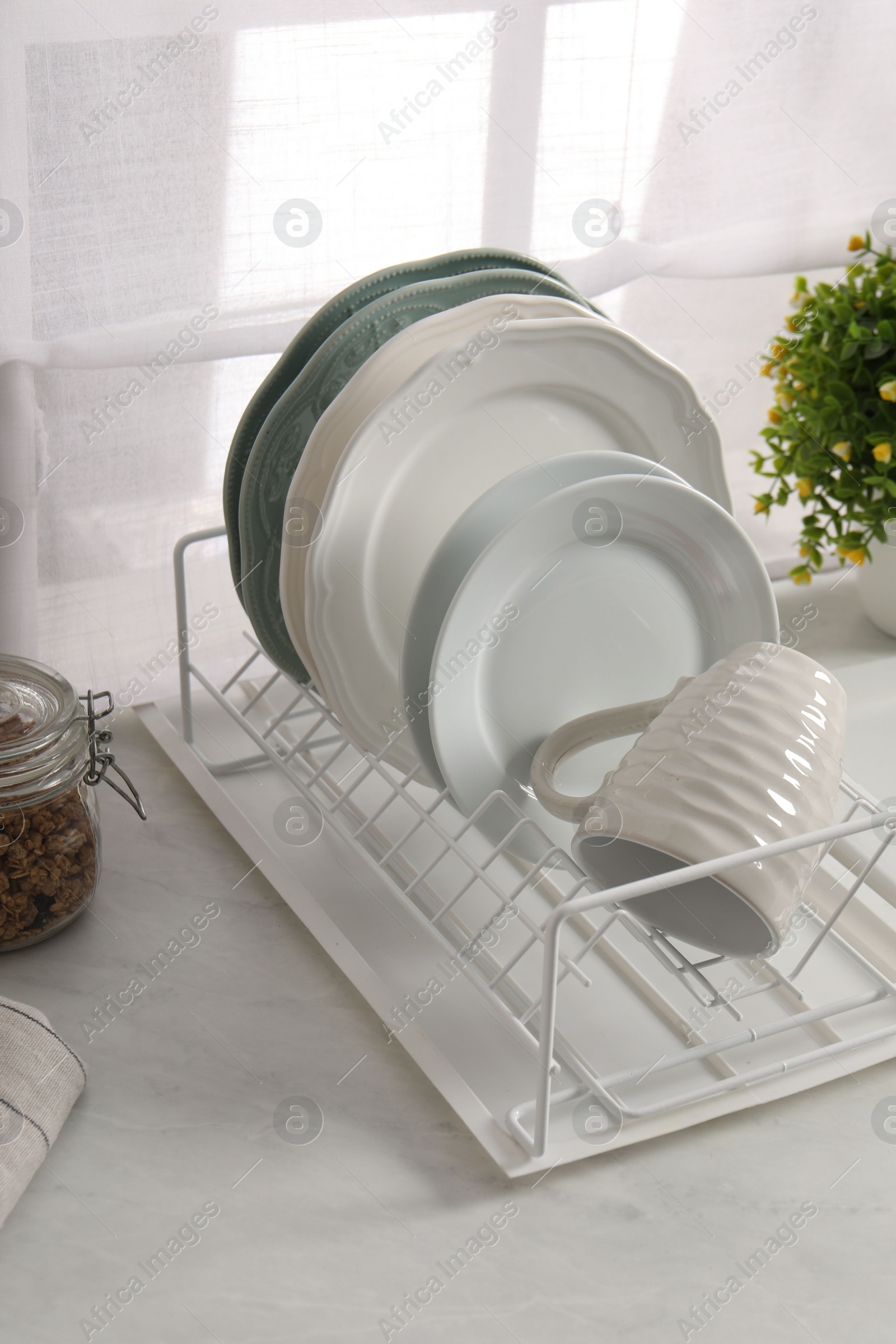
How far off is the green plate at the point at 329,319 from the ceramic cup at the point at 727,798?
1.03 ft

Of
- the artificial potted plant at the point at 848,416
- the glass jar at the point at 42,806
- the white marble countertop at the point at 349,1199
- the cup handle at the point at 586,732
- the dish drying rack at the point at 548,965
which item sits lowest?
the white marble countertop at the point at 349,1199

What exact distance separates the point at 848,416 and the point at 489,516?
50 cm

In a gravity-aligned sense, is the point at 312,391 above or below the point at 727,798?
above

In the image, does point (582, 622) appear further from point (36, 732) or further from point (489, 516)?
point (36, 732)

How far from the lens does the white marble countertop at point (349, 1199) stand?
0.59m

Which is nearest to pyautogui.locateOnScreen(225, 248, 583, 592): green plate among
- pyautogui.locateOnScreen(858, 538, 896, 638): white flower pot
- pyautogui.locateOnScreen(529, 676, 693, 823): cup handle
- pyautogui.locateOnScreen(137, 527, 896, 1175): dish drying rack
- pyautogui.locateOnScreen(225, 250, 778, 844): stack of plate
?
pyautogui.locateOnScreen(225, 250, 778, 844): stack of plate

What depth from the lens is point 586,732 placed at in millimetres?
746

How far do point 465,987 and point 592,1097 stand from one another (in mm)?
112

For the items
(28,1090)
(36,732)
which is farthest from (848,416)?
(28,1090)

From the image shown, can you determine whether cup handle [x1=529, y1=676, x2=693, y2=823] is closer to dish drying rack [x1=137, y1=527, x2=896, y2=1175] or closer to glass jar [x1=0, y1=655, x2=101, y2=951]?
dish drying rack [x1=137, y1=527, x2=896, y2=1175]

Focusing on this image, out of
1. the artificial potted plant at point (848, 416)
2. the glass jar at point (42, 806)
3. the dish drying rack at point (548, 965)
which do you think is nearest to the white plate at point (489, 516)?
the dish drying rack at point (548, 965)

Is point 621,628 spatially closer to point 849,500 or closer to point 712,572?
point 712,572

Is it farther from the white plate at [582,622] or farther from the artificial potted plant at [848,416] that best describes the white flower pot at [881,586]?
the white plate at [582,622]

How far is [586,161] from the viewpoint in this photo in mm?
1142
